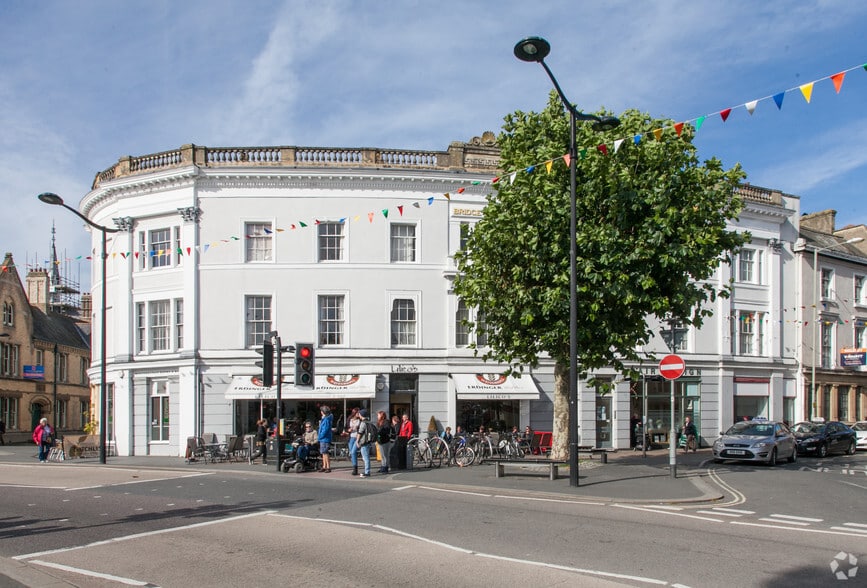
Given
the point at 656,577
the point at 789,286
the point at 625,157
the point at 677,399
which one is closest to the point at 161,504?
the point at 656,577

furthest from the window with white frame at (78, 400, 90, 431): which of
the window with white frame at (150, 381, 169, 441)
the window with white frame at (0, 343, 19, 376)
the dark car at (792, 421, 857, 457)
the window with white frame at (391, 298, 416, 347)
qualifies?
the dark car at (792, 421, 857, 457)

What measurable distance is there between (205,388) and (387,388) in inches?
259

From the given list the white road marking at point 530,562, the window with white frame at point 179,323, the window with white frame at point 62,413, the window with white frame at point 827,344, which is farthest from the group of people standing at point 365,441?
the window with white frame at point 62,413

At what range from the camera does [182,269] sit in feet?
93.2

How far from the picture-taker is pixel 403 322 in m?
28.6

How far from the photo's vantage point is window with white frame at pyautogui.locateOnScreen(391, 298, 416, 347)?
1123 inches

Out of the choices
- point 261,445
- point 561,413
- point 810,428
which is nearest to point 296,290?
point 261,445

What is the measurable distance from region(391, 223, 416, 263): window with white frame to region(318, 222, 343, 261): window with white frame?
195 cm

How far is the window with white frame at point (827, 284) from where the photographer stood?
1483 inches

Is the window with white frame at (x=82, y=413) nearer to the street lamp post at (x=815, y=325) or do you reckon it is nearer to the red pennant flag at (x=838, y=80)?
the street lamp post at (x=815, y=325)

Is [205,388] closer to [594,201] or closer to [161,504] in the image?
[161,504]

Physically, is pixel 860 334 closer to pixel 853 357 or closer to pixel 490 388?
pixel 853 357

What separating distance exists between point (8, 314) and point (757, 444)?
4933 centimetres

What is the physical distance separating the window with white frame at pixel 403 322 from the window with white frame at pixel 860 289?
2522 cm
